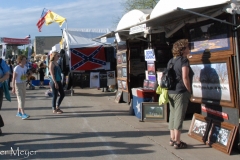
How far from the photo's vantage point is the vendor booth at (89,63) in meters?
14.5

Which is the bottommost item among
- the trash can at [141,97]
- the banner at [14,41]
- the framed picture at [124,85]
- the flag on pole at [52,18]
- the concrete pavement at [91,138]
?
the concrete pavement at [91,138]

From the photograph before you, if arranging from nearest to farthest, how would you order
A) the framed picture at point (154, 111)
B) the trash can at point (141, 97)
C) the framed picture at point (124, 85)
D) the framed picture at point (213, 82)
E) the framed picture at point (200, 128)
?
1. the framed picture at point (213, 82)
2. the framed picture at point (200, 128)
3. the framed picture at point (154, 111)
4. the trash can at point (141, 97)
5. the framed picture at point (124, 85)

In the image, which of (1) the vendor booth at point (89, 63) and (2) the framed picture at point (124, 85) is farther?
(1) the vendor booth at point (89, 63)

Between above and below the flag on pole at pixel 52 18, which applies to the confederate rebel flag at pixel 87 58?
below

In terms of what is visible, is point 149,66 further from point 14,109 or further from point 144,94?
point 14,109

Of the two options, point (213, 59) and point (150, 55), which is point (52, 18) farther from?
point (213, 59)

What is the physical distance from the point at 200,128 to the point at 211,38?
171 cm

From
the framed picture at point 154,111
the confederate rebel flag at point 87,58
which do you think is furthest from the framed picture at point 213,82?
the confederate rebel flag at point 87,58

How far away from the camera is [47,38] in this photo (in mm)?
57969

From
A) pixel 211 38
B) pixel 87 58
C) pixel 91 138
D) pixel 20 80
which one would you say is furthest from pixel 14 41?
pixel 211 38

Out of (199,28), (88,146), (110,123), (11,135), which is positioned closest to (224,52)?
(199,28)

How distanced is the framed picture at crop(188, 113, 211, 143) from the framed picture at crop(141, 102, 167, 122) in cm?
162

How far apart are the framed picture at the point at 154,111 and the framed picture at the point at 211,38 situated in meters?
2.07

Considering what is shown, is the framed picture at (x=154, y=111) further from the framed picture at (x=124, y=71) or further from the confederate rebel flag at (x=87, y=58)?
the confederate rebel flag at (x=87, y=58)
